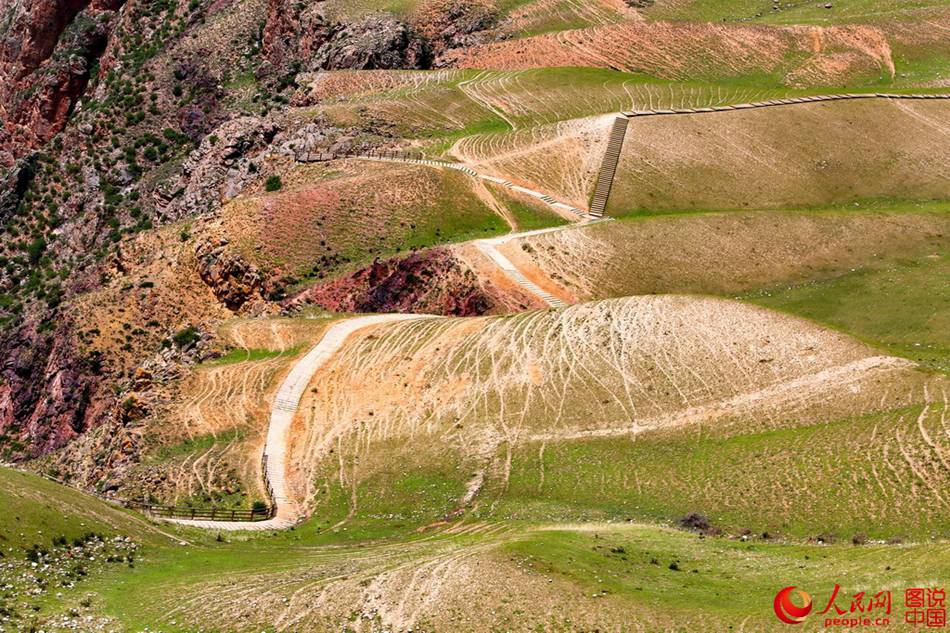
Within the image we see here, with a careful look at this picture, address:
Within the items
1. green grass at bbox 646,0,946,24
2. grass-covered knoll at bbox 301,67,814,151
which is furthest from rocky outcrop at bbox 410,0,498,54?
green grass at bbox 646,0,946,24

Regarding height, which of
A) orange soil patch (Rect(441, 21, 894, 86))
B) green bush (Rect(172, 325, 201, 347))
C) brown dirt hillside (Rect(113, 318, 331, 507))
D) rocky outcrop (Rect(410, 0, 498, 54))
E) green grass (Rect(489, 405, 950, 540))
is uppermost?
rocky outcrop (Rect(410, 0, 498, 54))

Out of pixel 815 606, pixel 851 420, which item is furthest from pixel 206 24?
pixel 815 606

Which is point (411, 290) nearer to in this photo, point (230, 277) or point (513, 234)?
point (513, 234)

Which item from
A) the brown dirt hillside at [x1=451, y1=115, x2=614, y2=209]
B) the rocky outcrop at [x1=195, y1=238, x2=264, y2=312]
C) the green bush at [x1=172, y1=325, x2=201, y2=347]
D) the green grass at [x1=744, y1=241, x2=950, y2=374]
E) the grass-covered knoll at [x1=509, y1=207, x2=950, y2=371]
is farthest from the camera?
the brown dirt hillside at [x1=451, y1=115, x2=614, y2=209]

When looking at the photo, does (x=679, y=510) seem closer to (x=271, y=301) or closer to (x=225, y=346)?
(x=225, y=346)

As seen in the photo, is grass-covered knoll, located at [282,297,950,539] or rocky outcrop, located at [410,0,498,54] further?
rocky outcrop, located at [410,0,498,54]

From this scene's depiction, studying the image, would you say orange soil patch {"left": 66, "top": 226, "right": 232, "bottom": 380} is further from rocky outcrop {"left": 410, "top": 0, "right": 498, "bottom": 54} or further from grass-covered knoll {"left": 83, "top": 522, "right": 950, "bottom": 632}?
rocky outcrop {"left": 410, "top": 0, "right": 498, "bottom": 54}
